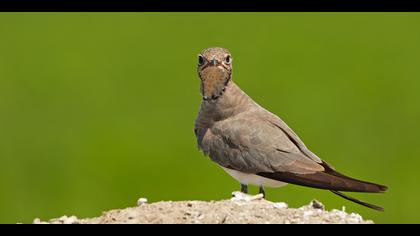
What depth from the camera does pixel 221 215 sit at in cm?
1249

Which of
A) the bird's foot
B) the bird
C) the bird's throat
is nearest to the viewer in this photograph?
the bird's foot

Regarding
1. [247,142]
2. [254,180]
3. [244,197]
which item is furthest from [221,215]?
[247,142]

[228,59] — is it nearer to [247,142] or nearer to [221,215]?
[247,142]

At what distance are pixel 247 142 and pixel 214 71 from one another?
1.13 metres

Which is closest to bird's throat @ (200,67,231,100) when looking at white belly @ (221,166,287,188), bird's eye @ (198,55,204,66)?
bird's eye @ (198,55,204,66)

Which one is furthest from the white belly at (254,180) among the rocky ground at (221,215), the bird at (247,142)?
the rocky ground at (221,215)

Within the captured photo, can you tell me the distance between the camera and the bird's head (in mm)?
15562

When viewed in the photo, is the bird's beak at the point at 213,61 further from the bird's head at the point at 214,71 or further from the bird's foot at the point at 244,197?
the bird's foot at the point at 244,197

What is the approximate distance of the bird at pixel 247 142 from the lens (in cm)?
1495

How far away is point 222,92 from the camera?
1599 cm

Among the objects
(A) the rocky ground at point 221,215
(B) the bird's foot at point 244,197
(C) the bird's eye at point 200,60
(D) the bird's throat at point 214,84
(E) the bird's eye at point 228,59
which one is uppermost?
(C) the bird's eye at point 200,60

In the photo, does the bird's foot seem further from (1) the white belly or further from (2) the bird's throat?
(2) the bird's throat

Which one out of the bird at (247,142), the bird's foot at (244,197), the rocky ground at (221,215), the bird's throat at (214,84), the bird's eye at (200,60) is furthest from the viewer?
the bird's throat at (214,84)

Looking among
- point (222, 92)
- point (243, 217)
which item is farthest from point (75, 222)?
point (222, 92)
